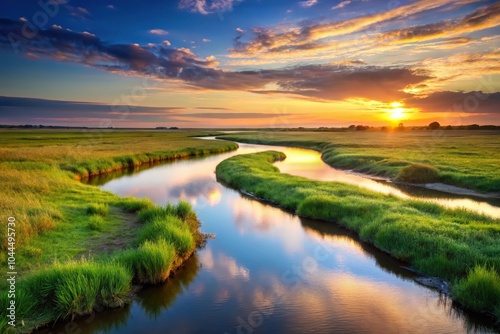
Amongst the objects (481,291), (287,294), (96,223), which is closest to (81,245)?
(96,223)

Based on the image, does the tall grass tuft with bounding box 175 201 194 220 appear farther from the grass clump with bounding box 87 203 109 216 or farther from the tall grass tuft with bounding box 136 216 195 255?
the grass clump with bounding box 87 203 109 216

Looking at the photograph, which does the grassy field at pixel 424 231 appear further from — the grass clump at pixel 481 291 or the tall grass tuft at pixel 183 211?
the tall grass tuft at pixel 183 211

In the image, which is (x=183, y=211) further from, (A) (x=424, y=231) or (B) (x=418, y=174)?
(B) (x=418, y=174)

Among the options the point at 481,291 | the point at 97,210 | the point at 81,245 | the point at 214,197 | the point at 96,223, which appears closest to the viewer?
the point at 481,291

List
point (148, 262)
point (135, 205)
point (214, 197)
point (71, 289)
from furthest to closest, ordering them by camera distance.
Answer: point (214, 197) < point (135, 205) < point (148, 262) < point (71, 289)

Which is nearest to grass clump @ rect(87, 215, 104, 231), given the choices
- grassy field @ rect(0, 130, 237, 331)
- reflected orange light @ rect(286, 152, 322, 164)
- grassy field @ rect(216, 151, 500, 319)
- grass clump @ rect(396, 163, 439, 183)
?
grassy field @ rect(0, 130, 237, 331)

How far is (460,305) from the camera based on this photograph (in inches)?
400

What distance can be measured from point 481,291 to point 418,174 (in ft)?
86.3

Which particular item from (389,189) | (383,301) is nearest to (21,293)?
(383,301)

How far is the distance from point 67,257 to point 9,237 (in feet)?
6.14

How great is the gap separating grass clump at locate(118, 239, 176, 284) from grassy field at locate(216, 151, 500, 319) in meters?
9.07

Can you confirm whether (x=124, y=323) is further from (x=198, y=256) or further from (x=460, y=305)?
(x=460, y=305)

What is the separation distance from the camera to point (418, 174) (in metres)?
34.0

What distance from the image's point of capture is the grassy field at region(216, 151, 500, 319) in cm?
1011
